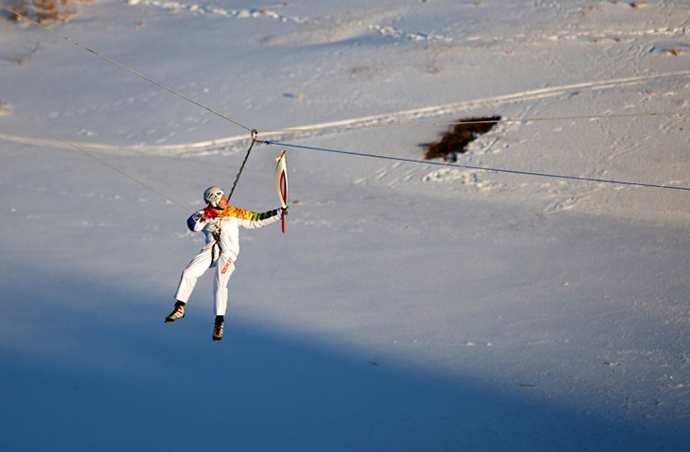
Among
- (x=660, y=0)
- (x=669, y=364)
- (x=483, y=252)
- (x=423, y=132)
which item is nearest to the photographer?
(x=669, y=364)

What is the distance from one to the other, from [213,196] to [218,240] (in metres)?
0.47

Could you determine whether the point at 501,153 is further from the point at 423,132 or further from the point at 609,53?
the point at 609,53

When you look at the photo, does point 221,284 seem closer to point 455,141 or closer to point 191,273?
point 191,273

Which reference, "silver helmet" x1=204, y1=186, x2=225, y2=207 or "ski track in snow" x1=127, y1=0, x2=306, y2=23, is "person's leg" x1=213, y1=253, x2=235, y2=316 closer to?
"silver helmet" x1=204, y1=186, x2=225, y2=207

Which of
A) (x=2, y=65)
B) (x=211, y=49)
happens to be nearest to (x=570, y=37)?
(x=211, y=49)

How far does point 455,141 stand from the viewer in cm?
1891

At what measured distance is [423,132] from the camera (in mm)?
19453

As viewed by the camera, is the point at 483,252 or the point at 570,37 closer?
the point at 483,252

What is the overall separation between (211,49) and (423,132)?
7.62m

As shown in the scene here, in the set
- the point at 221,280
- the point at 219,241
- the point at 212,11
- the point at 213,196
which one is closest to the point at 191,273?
the point at 221,280

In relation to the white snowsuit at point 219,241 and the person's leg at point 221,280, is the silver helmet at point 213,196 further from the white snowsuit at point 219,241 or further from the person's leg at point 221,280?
the person's leg at point 221,280

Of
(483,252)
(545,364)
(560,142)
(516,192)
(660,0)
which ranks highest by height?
(660,0)

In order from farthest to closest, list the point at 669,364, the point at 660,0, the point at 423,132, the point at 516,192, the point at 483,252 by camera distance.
Result: the point at 660,0, the point at 423,132, the point at 516,192, the point at 483,252, the point at 669,364

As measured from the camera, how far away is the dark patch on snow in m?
18.7
